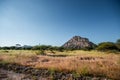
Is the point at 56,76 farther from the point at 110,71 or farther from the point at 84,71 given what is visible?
the point at 110,71

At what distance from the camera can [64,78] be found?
32.8ft

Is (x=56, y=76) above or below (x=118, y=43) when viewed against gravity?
below

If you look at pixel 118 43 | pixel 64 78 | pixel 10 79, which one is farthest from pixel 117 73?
pixel 118 43

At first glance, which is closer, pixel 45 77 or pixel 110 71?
pixel 110 71

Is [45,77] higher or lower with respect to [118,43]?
lower

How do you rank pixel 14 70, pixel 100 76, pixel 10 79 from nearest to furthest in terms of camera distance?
pixel 100 76
pixel 10 79
pixel 14 70

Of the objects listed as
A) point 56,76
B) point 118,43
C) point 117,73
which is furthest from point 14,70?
point 118,43

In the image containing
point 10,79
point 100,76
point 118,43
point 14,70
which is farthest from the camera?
point 118,43

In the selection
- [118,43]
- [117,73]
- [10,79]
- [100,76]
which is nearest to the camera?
[117,73]

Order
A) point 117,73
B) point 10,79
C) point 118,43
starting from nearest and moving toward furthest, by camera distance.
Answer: point 117,73 < point 10,79 < point 118,43

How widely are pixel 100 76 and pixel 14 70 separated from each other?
748 centimetres

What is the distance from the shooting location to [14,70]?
1381 centimetres

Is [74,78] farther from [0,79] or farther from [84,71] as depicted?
[0,79]

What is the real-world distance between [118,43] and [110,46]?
4.38 meters
